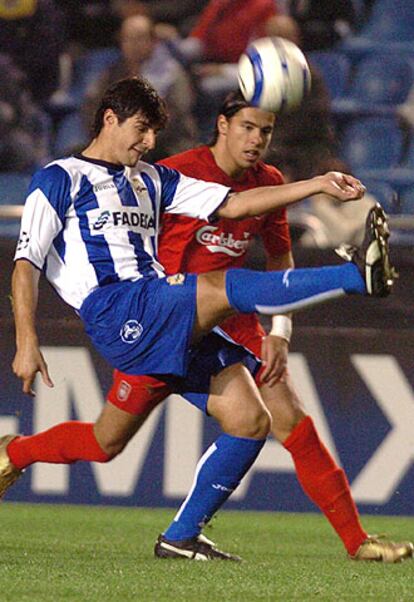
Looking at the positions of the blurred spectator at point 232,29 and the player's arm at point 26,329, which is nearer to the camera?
the player's arm at point 26,329

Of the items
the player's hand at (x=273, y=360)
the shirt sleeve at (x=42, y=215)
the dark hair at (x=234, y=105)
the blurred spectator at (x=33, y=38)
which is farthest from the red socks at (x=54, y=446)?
the blurred spectator at (x=33, y=38)

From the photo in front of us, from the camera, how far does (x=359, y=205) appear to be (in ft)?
28.5

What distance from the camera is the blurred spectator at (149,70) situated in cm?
958

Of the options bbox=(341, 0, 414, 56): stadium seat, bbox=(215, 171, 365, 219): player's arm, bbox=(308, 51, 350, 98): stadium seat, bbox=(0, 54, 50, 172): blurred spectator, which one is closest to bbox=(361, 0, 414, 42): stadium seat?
bbox=(341, 0, 414, 56): stadium seat

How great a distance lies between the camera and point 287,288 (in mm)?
4152

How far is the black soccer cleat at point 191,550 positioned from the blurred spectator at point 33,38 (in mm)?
5725

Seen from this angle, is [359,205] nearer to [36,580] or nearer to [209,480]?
[209,480]

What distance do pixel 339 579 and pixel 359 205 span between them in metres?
4.77

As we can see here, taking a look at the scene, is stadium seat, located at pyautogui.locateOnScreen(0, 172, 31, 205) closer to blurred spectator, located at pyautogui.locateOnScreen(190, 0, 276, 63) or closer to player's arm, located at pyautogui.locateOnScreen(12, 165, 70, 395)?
blurred spectator, located at pyautogui.locateOnScreen(190, 0, 276, 63)

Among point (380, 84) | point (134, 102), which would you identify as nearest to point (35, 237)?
point (134, 102)

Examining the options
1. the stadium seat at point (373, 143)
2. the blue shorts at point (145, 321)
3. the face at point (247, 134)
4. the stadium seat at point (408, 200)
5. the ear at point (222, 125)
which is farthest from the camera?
the stadium seat at point (373, 143)

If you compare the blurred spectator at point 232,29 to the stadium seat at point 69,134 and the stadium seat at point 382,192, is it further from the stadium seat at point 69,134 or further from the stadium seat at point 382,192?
the stadium seat at point 382,192

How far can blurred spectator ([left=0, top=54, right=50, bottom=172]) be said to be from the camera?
954 cm

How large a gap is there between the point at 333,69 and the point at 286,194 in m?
5.78
